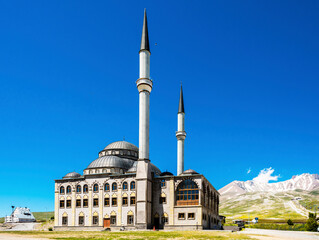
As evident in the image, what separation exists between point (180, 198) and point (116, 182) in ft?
40.7

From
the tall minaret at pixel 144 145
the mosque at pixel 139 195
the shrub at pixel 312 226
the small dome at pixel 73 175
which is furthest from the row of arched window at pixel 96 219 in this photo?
the shrub at pixel 312 226

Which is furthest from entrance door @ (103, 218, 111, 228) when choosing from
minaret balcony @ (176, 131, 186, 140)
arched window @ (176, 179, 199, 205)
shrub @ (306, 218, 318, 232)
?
shrub @ (306, 218, 318, 232)

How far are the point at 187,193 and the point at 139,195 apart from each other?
27.8 feet

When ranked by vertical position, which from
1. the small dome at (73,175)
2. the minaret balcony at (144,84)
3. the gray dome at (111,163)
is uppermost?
the minaret balcony at (144,84)

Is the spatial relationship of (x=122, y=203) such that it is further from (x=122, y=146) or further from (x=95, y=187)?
(x=122, y=146)

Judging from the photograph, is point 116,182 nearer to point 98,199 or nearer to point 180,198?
point 98,199

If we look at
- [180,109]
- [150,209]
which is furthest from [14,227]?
[180,109]

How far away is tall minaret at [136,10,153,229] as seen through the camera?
191 feet

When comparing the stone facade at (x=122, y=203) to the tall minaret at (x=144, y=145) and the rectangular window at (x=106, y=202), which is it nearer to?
the rectangular window at (x=106, y=202)

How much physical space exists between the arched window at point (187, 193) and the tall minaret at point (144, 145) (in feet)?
17.0

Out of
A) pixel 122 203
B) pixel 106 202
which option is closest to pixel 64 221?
pixel 106 202

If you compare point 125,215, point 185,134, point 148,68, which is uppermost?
point 148,68

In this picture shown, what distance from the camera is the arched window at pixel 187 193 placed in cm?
5912

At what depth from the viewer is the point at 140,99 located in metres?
63.4
